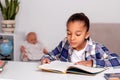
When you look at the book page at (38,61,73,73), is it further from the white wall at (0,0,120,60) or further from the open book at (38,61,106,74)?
the white wall at (0,0,120,60)

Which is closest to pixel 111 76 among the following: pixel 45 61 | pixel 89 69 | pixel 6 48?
pixel 89 69

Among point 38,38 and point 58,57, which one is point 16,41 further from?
point 58,57

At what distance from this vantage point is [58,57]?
6.01 feet

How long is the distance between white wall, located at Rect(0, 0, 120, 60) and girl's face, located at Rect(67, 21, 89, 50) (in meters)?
1.54

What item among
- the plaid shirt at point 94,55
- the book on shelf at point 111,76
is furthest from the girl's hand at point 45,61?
the book on shelf at point 111,76

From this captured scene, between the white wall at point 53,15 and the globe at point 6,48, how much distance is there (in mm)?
75

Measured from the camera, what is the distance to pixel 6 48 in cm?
321

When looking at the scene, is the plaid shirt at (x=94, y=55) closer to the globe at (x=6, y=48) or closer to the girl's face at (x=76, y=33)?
the girl's face at (x=76, y=33)

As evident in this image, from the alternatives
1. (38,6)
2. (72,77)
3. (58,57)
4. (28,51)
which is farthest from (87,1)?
(72,77)

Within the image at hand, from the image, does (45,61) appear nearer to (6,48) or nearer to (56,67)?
(56,67)

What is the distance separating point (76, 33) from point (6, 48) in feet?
5.74

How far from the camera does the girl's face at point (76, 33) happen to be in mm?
Result: 1621

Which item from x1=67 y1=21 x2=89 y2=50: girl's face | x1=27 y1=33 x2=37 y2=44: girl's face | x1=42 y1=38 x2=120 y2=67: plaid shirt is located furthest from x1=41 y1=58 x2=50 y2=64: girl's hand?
x1=27 y1=33 x2=37 y2=44: girl's face

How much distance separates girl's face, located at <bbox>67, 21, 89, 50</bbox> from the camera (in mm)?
1621
